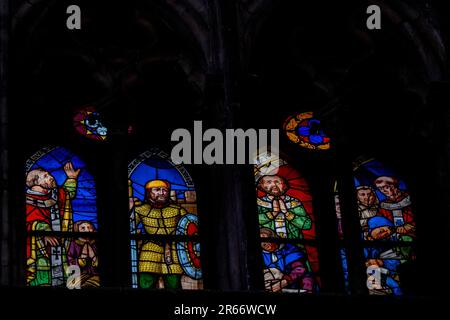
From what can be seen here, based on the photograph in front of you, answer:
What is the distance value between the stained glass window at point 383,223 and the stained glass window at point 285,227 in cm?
52

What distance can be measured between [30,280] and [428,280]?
354cm

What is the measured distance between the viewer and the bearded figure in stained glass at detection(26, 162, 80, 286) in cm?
1642

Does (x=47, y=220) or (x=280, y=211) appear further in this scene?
(x=280, y=211)

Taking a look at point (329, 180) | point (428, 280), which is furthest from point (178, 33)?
point (428, 280)

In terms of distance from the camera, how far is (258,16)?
1747 centimetres

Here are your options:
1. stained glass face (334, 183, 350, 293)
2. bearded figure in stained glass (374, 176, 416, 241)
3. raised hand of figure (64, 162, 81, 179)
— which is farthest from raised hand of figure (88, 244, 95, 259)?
bearded figure in stained glass (374, 176, 416, 241)

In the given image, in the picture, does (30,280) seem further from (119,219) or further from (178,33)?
(178,33)

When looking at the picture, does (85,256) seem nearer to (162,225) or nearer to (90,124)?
(162,225)

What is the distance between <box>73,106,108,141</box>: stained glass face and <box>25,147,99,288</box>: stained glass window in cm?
27

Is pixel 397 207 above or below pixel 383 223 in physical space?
above

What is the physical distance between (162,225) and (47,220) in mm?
1055

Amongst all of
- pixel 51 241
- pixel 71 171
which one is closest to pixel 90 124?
pixel 71 171

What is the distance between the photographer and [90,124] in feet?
57.4
